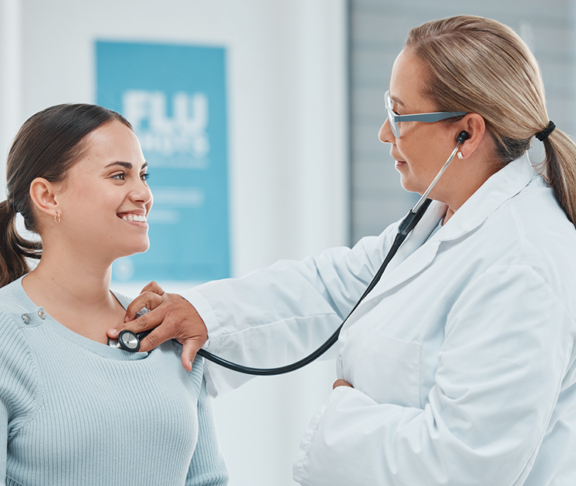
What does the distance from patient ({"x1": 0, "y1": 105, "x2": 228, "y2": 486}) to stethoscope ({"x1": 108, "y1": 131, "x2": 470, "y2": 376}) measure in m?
0.03

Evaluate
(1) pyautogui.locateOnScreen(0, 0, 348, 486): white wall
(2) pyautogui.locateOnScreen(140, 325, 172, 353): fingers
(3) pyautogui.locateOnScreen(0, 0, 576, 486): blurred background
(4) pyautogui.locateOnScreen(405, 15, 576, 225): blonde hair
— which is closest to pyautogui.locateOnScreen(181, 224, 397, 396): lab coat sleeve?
(2) pyautogui.locateOnScreen(140, 325, 172, 353): fingers

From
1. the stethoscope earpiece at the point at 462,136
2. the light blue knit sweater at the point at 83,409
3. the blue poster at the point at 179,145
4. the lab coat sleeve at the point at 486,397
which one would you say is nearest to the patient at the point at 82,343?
the light blue knit sweater at the point at 83,409

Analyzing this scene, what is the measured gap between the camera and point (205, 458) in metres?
1.26

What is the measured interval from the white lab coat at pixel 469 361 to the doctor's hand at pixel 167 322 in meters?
0.04

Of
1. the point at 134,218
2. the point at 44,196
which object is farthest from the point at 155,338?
the point at 44,196

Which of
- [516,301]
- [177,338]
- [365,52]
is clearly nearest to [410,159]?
[516,301]

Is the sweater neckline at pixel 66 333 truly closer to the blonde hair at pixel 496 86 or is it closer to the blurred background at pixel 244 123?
the blonde hair at pixel 496 86

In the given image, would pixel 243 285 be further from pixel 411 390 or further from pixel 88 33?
pixel 88 33

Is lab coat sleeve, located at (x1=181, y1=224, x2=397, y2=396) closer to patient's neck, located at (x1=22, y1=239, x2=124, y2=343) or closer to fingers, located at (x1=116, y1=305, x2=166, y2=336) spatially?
fingers, located at (x1=116, y1=305, x2=166, y2=336)

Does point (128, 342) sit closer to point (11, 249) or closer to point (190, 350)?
point (190, 350)

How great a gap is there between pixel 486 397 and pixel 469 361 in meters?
0.06

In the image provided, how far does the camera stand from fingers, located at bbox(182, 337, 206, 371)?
120 cm

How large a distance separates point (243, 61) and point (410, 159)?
6.02ft

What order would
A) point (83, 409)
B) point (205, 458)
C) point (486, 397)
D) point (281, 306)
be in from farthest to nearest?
point (281, 306) < point (205, 458) < point (83, 409) < point (486, 397)
